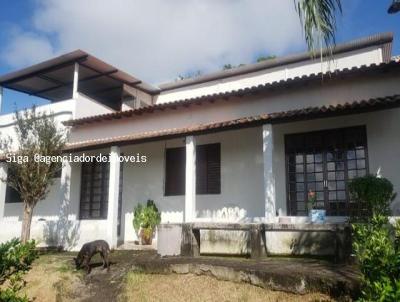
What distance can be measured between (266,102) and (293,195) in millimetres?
2819

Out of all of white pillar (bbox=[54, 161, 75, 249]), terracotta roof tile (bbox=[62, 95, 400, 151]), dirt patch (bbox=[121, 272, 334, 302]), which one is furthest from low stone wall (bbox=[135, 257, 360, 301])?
white pillar (bbox=[54, 161, 75, 249])

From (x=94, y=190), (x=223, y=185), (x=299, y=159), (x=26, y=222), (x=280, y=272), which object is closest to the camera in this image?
(x=280, y=272)

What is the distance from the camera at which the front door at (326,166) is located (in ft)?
31.4

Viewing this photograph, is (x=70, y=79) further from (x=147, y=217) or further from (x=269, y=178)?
(x=269, y=178)

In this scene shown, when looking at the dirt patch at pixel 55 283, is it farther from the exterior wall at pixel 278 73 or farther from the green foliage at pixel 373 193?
the exterior wall at pixel 278 73

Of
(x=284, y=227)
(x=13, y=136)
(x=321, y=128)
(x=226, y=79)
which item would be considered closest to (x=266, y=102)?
(x=321, y=128)

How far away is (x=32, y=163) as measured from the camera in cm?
1158

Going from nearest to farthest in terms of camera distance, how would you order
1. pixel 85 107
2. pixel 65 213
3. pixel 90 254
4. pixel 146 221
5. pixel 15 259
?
pixel 15 259, pixel 90 254, pixel 146 221, pixel 65 213, pixel 85 107

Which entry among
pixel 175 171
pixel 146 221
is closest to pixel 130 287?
pixel 146 221

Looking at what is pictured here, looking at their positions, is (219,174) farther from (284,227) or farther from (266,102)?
(284,227)

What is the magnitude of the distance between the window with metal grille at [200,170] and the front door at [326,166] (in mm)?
2282

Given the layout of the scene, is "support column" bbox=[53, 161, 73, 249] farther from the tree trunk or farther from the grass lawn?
the grass lawn

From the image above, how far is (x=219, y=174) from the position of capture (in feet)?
38.2

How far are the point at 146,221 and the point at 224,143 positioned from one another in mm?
3372
